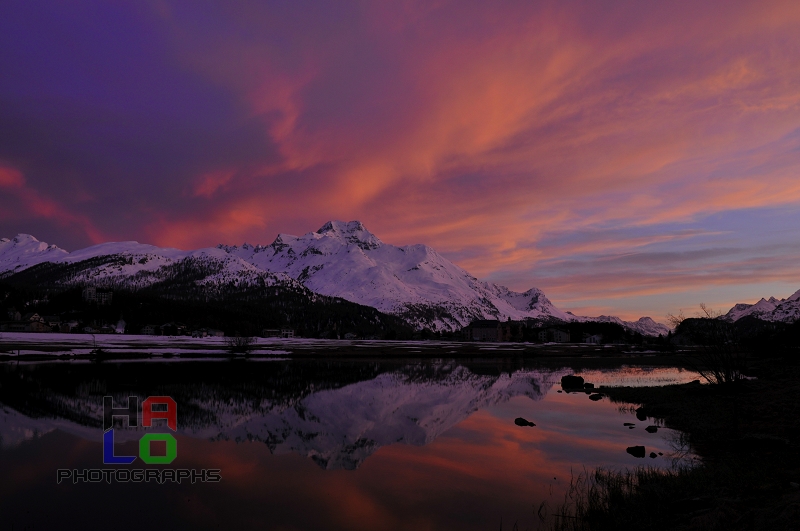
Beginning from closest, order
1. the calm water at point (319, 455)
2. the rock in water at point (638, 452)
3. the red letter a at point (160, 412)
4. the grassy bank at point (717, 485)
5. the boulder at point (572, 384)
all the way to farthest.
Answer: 1. the grassy bank at point (717, 485)
2. the calm water at point (319, 455)
3. the rock in water at point (638, 452)
4. the red letter a at point (160, 412)
5. the boulder at point (572, 384)

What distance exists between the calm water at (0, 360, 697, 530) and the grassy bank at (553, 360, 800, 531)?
1705mm

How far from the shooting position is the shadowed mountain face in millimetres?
26625

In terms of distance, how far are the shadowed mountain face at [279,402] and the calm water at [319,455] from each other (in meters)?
0.17

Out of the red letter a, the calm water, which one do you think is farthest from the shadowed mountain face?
the red letter a

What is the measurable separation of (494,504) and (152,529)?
11.4 meters

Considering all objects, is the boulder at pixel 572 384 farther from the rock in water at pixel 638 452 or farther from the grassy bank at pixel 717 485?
the rock in water at pixel 638 452

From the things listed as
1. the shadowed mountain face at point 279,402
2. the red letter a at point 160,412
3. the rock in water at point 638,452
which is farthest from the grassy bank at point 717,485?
the red letter a at point 160,412

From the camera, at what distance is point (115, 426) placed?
2805 centimetres

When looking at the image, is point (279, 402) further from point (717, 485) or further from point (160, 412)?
point (717, 485)

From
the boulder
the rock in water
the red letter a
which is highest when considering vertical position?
the red letter a

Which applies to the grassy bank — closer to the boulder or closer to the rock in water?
the rock in water

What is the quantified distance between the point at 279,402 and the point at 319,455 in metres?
17.5

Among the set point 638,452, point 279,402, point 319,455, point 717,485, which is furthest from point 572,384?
→ point 717,485

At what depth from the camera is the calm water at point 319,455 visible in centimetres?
1539
